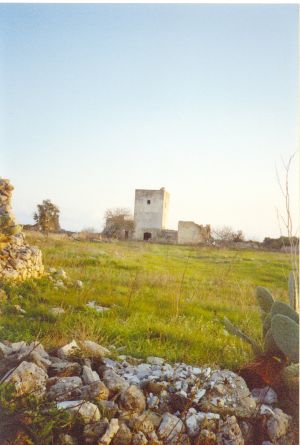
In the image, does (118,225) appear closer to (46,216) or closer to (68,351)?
(46,216)

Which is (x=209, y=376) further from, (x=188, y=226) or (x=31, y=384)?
(x=188, y=226)

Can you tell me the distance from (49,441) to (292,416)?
1598 millimetres

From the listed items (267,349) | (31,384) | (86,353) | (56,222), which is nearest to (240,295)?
(267,349)

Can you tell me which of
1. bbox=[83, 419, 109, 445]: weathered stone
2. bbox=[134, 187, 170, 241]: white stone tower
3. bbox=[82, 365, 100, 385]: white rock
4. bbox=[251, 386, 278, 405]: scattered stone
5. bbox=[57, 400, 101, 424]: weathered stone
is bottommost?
bbox=[83, 419, 109, 445]: weathered stone

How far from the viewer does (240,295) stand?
20.2ft

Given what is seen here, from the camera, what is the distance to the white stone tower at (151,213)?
21.0 meters

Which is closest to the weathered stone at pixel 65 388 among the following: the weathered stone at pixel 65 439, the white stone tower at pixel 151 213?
the weathered stone at pixel 65 439

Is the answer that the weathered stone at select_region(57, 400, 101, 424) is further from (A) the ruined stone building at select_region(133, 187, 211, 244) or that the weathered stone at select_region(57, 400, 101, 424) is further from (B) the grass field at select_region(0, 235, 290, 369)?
(A) the ruined stone building at select_region(133, 187, 211, 244)

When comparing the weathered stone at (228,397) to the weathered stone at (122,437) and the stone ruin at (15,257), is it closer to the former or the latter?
the weathered stone at (122,437)

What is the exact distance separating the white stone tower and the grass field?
12490mm

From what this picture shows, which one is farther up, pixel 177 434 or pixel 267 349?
pixel 267 349

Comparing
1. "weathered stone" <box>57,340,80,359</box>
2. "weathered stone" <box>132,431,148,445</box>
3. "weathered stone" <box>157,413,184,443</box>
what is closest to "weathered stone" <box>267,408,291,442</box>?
"weathered stone" <box>157,413,184,443</box>

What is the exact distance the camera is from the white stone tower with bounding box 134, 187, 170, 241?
68.8 ft

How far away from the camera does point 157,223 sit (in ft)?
70.1
